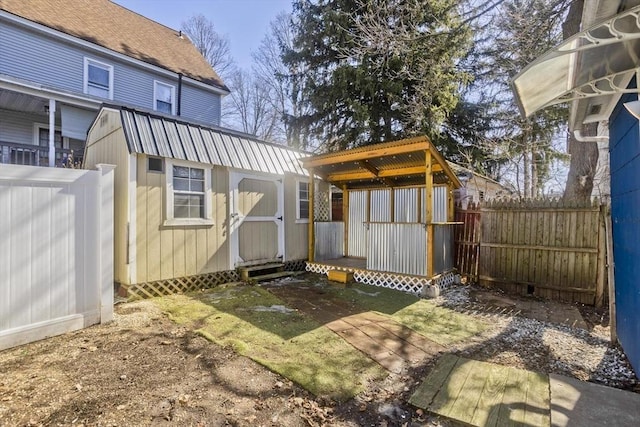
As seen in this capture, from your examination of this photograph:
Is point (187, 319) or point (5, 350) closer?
point (5, 350)

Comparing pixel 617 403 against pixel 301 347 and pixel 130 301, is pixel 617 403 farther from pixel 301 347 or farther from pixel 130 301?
pixel 130 301

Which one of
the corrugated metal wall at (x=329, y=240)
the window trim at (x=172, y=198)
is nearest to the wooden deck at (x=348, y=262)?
the corrugated metal wall at (x=329, y=240)

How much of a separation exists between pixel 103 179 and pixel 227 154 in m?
2.80

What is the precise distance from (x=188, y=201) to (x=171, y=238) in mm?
758

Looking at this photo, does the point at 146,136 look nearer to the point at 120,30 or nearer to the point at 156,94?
the point at 156,94

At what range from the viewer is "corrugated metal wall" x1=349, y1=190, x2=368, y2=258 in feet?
28.0

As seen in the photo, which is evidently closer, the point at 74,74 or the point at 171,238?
the point at 171,238

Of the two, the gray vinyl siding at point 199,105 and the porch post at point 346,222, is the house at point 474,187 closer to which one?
the porch post at point 346,222

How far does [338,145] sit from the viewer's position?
12656 millimetres


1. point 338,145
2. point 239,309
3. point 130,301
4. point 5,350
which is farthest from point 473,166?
point 5,350

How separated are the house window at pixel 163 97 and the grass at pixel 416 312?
1011cm

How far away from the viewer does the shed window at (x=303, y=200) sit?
27.5ft

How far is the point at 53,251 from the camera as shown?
3695 mm

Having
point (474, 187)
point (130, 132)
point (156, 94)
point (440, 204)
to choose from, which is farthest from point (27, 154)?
point (474, 187)
